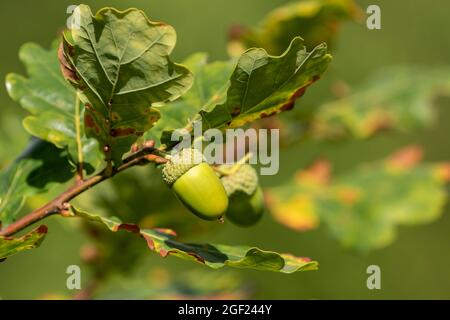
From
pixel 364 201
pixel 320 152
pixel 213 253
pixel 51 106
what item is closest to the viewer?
pixel 213 253

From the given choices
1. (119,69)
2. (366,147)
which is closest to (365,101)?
(366,147)

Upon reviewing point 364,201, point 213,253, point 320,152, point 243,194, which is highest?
point 320,152

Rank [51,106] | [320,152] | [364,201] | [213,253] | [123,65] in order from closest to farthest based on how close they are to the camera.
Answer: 1. [123,65]
2. [213,253]
3. [51,106]
4. [364,201]
5. [320,152]

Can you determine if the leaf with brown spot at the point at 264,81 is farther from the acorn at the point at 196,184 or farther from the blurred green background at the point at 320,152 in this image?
the blurred green background at the point at 320,152

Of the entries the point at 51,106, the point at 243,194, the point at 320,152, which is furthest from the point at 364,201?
the point at 320,152

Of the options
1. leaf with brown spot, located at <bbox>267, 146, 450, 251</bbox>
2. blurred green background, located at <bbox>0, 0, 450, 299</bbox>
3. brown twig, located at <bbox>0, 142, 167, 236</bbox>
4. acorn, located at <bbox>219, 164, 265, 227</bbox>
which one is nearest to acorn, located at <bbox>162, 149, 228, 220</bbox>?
brown twig, located at <bbox>0, 142, 167, 236</bbox>

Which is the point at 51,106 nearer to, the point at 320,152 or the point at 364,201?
the point at 364,201
